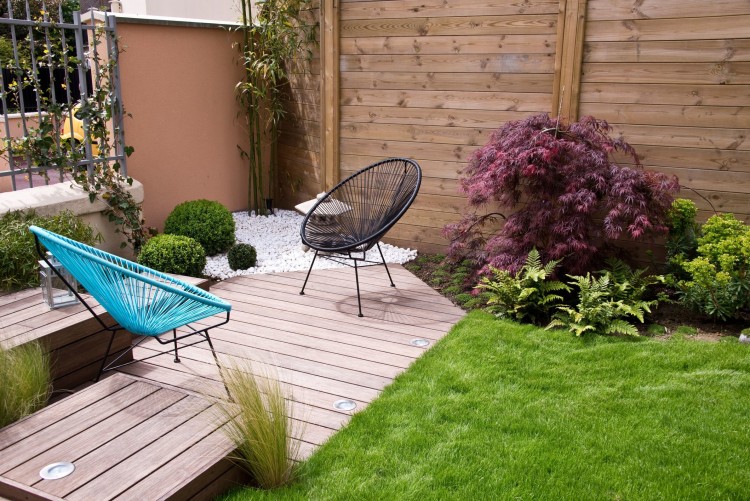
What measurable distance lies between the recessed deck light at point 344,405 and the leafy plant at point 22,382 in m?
1.30

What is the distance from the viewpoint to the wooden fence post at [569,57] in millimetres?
4934

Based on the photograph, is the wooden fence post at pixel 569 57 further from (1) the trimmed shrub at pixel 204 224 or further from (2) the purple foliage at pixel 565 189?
(1) the trimmed shrub at pixel 204 224

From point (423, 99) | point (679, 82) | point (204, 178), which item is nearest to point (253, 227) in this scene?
point (204, 178)

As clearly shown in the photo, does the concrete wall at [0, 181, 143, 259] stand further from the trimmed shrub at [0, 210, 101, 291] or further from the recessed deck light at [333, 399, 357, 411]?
the recessed deck light at [333, 399, 357, 411]

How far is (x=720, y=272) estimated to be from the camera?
163 inches

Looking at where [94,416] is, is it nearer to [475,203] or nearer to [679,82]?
[475,203]

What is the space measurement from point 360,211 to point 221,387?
2.33 m

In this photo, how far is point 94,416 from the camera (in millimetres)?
2828

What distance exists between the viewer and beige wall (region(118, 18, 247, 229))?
19.0 feet

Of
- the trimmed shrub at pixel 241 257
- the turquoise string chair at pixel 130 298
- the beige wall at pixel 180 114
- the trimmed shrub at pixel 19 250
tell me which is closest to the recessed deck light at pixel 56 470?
the turquoise string chair at pixel 130 298

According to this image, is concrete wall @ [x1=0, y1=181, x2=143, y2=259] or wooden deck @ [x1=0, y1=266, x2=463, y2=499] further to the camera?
concrete wall @ [x1=0, y1=181, x2=143, y2=259]

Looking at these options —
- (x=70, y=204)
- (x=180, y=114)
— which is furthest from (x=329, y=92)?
(x=70, y=204)

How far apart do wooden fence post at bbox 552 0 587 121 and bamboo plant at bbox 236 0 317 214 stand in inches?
92.9

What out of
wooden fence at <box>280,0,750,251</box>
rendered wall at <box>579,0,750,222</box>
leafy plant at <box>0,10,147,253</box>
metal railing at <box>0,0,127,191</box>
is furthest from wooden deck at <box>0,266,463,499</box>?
rendered wall at <box>579,0,750,222</box>
